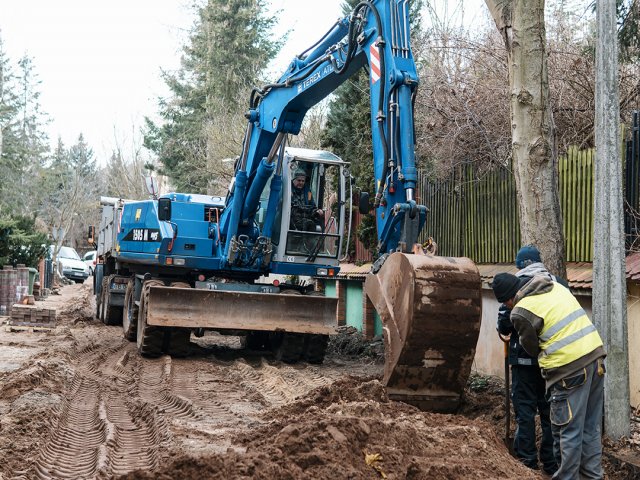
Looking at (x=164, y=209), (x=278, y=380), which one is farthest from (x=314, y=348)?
(x=164, y=209)

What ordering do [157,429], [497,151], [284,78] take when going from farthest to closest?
[497,151] < [284,78] < [157,429]

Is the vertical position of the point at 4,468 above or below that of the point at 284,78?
below

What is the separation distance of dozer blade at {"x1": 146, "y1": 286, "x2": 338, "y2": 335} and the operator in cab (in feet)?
3.72

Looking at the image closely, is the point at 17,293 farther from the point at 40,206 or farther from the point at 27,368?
the point at 40,206

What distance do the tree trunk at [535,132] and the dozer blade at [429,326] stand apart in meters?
1.22

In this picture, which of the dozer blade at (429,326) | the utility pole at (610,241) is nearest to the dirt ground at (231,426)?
the dozer blade at (429,326)

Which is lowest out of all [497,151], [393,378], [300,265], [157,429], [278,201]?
[157,429]

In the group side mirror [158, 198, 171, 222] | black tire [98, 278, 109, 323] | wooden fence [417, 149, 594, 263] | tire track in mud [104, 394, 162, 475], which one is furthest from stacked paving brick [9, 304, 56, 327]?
tire track in mud [104, 394, 162, 475]

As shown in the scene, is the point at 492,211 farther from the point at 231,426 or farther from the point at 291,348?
the point at 231,426

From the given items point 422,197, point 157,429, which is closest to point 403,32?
point 157,429

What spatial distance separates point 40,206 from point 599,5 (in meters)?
58.9

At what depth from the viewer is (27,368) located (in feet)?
37.0

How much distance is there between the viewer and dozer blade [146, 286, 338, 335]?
497 inches

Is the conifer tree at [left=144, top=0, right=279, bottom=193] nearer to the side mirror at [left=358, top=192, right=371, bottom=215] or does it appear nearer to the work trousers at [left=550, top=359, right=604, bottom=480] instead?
the side mirror at [left=358, top=192, right=371, bottom=215]
